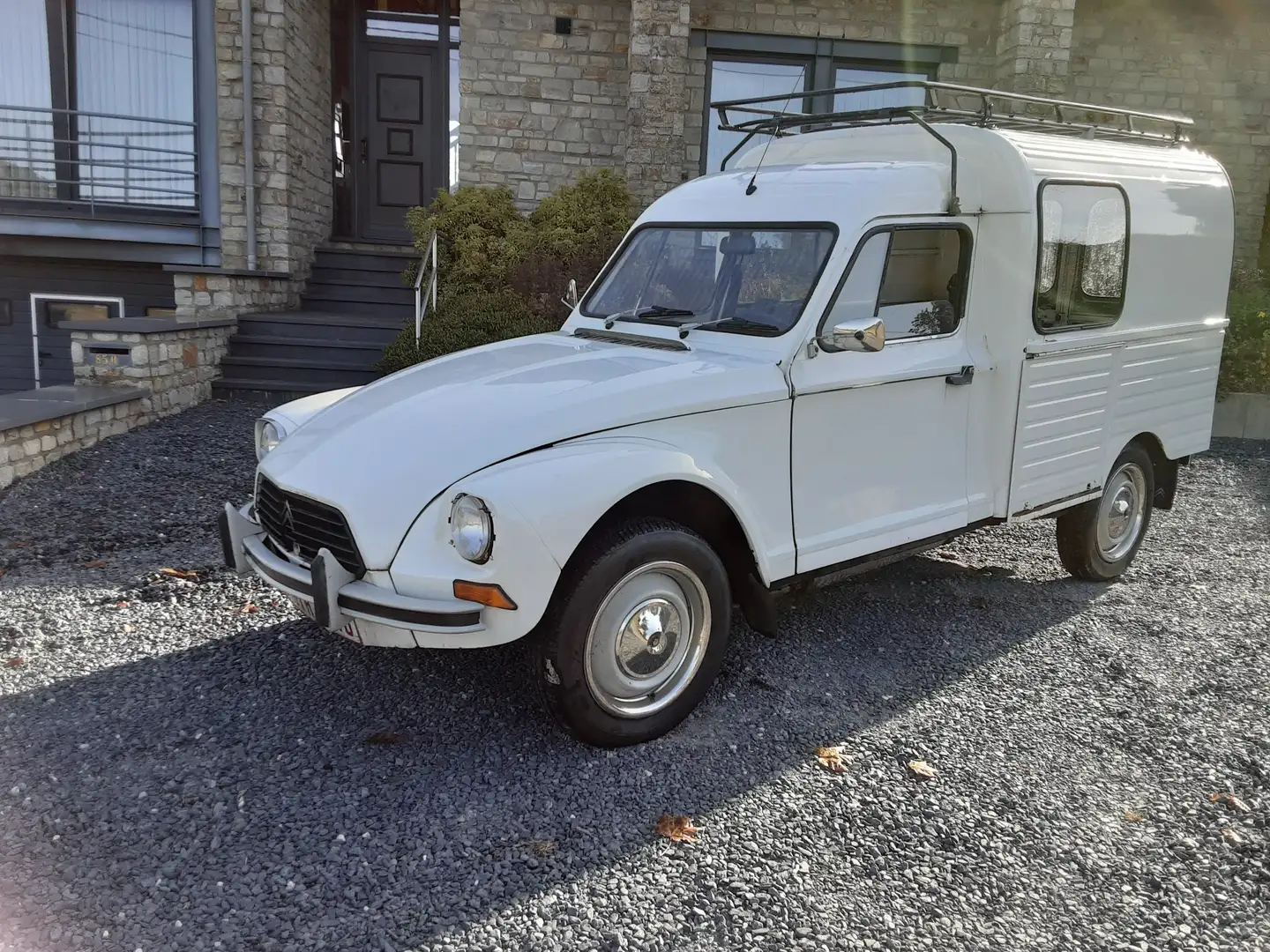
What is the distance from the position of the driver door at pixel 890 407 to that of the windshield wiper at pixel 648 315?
0.73 metres

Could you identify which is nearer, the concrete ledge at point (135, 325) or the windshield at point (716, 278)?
the windshield at point (716, 278)

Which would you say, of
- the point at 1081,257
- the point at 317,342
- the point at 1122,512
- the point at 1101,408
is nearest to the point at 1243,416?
the point at 1122,512

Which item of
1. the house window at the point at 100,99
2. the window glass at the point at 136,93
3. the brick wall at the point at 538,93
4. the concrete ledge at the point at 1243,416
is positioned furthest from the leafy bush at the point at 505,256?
the concrete ledge at the point at 1243,416

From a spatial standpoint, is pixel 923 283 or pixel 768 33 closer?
pixel 923 283

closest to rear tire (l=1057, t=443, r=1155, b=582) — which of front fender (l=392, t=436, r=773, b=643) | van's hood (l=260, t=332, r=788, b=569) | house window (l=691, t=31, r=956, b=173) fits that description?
van's hood (l=260, t=332, r=788, b=569)

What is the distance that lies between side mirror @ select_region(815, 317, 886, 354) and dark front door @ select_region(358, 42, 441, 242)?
10768 millimetres

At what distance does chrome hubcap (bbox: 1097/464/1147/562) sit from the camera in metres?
5.87

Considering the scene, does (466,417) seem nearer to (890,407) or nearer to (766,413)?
(766,413)

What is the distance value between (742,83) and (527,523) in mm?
11270

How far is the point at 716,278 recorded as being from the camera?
464 centimetres

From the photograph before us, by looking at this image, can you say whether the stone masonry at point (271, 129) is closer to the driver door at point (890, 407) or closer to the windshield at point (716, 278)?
the windshield at point (716, 278)

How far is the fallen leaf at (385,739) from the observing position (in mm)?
A: 3781

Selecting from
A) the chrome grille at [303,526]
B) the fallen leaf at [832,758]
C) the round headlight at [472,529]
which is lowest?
the fallen leaf at [832,758]

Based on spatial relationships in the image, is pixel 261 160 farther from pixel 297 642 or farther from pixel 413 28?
pixel 297 642
